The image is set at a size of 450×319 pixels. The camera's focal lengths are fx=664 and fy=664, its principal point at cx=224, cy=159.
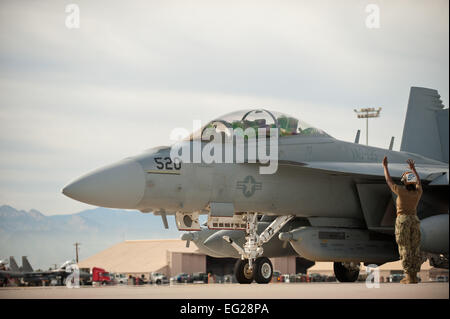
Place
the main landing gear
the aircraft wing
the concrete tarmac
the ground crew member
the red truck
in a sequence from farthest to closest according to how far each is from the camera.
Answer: the red truck < the main landing gear < the aircraft wing < the ground crew member < the concrete tarmac

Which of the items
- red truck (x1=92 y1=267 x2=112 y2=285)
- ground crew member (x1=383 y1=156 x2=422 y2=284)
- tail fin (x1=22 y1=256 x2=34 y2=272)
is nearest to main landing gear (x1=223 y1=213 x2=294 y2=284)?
ground crew member (x1=383 y1=156 x2=422 y2=284)

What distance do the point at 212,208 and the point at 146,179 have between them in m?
1.48

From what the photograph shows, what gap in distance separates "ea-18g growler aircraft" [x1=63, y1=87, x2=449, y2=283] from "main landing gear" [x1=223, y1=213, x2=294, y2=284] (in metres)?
0.02

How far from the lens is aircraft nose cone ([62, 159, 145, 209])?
10344mm

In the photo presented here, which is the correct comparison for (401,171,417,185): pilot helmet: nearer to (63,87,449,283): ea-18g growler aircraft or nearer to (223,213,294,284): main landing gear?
(63,87,449,283): ea-18g growler aircraft

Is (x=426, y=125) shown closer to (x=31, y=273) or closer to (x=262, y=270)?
(x=262, y=270)

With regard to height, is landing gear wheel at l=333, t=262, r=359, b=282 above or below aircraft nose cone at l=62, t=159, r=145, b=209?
below

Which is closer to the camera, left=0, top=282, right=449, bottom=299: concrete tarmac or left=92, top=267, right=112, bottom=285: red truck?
left=0, top=282, right=449, bottom=299: concrete tarmac

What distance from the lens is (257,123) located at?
1240 centimetres

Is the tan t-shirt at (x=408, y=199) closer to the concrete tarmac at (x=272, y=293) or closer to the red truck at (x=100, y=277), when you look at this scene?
the concrete tarmac at (x=272, y=293)

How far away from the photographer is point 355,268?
14836mm

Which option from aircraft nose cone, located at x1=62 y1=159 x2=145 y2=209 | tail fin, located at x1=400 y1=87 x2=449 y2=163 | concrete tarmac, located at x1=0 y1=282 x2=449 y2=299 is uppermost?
tail fin, located at x1=400 y1=87 x2=449 y2=163
